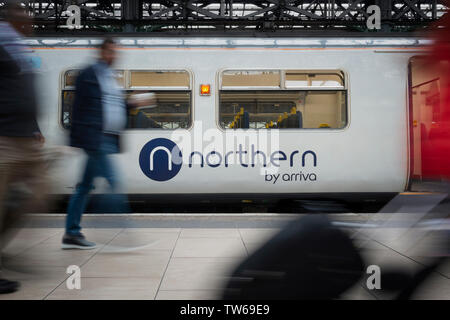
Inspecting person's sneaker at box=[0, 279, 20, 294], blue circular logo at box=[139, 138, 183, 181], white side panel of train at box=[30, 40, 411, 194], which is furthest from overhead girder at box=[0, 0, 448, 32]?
person's sneaker at box=[0, 279, 20, 294]

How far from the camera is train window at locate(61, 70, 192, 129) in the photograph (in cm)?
688

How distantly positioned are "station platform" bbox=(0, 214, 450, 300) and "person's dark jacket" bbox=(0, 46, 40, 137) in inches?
28.5

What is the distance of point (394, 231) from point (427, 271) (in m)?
0.25

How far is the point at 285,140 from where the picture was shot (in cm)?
682

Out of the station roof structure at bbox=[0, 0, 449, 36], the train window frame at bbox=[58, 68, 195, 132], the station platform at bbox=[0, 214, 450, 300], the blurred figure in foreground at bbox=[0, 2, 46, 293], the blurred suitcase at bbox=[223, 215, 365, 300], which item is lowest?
the station platform at bbox=[0, 214, 450, 300]

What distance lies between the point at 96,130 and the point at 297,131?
3.43 m

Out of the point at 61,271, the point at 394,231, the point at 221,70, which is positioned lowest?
the point at 61,271

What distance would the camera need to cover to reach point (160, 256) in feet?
13.6

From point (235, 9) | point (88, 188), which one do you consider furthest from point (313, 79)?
point (235, 9)

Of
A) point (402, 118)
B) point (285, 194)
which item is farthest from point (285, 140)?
point (402, 118)

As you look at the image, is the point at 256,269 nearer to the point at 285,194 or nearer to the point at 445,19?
the point at 445,19

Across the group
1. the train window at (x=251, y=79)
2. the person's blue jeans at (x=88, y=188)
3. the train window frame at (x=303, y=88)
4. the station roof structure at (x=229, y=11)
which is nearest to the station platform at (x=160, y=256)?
the person's blue jeans at (x=88, y=188)

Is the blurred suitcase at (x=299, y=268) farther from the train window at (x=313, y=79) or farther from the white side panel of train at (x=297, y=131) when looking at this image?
the train window at (x=313, y=79)

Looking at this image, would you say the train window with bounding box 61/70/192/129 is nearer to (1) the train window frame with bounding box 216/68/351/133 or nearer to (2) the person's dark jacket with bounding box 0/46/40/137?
(1) the train window frame with bounding box 216/68/351/133
